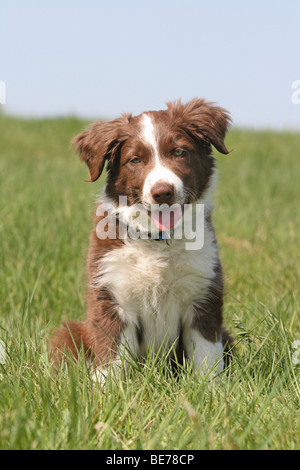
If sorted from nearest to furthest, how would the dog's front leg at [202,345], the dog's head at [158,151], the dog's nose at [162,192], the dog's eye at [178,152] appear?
the dog's nose at [162,192]
the dog's head at [158,151]
the dog's eye at [178,152]
the dog's front leg at [202,345]

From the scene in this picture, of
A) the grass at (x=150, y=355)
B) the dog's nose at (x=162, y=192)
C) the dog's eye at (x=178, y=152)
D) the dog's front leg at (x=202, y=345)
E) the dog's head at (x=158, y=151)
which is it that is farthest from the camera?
the dog's front leg at (x=202, y=345)

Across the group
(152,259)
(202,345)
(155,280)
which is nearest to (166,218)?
(152,259)

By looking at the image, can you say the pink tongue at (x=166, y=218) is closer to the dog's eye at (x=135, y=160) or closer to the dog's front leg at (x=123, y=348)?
the dog's eye at (x=135, y=160)

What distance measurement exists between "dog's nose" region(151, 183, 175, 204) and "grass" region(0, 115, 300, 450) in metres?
0.78

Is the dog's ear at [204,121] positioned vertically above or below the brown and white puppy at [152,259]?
above

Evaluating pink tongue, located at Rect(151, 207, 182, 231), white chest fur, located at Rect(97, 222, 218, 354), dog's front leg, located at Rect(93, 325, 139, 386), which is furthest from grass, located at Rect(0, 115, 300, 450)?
pink tongue, located at Rect(151, 207, 182, 231)

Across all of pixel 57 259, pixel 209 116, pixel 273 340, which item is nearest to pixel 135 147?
pixel 209 116

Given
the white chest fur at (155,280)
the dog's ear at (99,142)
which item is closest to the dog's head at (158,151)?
the dog's ear at (99,142)

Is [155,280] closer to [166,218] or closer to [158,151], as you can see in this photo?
[166,218]

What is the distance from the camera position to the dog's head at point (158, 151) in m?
3.09

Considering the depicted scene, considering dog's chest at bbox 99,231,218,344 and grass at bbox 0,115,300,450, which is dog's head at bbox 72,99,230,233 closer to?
dog's chest at bbox 99,231,218,344

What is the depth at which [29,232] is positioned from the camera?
5.54 m

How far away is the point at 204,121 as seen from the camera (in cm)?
336

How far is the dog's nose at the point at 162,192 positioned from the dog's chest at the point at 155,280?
1.30 ft
